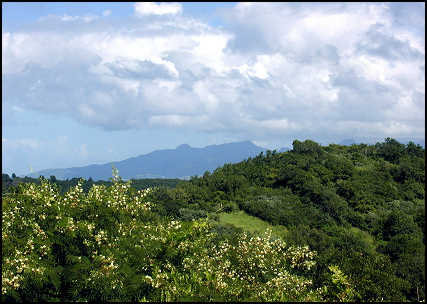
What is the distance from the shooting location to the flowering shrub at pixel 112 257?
1532 cm

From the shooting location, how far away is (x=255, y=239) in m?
22.3

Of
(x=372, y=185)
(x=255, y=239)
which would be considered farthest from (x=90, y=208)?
(x=372, y=185)

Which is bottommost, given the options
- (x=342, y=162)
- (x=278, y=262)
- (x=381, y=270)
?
(x=381, y=270)

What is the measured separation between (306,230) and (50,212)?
174 ft

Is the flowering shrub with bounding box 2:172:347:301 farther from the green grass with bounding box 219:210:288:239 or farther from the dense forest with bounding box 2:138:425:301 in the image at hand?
the green grass with bounding box 219:210:288:239

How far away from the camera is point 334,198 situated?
76500mm

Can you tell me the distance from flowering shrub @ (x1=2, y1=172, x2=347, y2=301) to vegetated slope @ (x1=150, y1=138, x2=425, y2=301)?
2633 cm

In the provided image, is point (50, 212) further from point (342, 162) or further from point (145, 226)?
point (342, 162)

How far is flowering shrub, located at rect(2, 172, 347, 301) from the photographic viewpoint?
15.3 metres

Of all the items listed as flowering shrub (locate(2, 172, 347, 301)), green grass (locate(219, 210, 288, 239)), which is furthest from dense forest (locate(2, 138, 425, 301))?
green grass (locate(219, 210, 288, 239))

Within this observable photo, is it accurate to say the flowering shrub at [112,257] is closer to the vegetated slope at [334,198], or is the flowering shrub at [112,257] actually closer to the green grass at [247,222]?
the vegetated slope at [334,198]

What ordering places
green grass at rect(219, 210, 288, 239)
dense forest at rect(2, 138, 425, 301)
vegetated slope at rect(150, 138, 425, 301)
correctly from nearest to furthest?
dense forest at rect(2, 138, 425, 301), vegetated slope at rect(150, 138, 425, 301), green grass at rect(219, 210, 288, 239)

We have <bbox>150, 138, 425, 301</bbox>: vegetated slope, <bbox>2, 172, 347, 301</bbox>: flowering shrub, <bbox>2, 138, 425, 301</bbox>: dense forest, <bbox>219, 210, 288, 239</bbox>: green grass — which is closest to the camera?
<bbox>2, 172, 347, 301</bbox>: flowering shrub

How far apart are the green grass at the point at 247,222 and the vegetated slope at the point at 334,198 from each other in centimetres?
123
